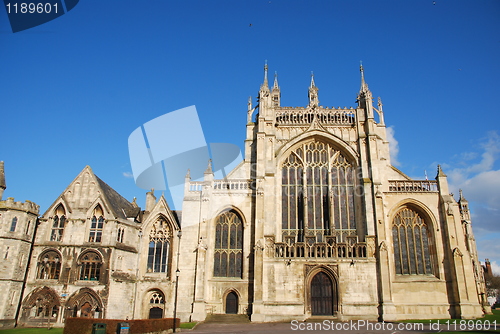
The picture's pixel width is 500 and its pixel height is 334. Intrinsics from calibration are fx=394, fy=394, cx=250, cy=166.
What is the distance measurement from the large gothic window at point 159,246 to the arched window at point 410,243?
19.4 m

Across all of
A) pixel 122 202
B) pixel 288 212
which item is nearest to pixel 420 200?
pixel 288 212

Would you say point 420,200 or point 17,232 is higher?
point 420,200

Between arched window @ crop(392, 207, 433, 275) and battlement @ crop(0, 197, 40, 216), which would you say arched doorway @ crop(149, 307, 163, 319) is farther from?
arched window @ crop(392, 207, 433, 275)

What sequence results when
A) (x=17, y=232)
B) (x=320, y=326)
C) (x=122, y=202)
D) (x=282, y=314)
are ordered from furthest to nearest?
(x=122, y=202), (x=17, y=232), (x=282, y=314), (x=320, y=326)

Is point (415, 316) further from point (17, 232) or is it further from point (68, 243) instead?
point (17, 232)

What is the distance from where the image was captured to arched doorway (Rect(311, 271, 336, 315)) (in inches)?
1194

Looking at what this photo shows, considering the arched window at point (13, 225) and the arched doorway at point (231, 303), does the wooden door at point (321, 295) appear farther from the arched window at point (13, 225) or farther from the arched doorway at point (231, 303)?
the arched window at point (13, 225)

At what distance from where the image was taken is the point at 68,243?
32.4 meters

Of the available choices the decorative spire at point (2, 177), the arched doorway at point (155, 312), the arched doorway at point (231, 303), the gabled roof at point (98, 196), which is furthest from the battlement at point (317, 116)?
the decorative spire at point (2, 177)

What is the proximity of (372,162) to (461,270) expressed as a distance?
424 inches

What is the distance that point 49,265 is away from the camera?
3222cm

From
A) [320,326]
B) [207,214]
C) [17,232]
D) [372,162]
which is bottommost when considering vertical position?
[320,326]

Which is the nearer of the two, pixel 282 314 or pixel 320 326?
pixel 320 326

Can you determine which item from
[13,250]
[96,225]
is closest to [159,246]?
[96,225]
